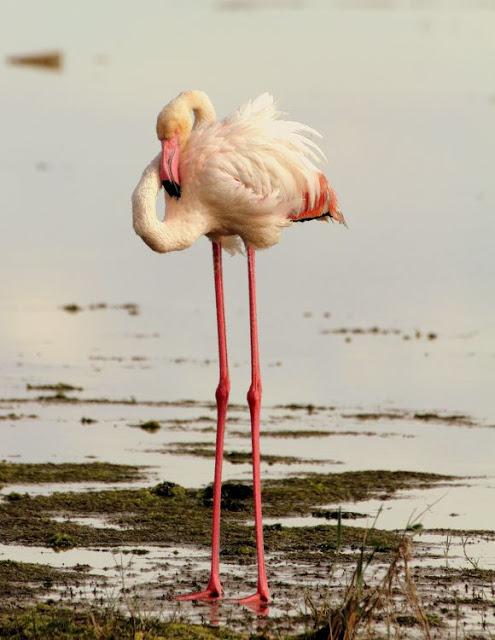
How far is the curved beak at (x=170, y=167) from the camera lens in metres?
9.45

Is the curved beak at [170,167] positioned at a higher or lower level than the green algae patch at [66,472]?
higher

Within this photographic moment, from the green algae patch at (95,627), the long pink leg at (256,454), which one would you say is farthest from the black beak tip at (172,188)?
the green algae patch at (95,627)

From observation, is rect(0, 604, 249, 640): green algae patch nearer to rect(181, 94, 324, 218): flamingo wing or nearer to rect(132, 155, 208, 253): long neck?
rect(132, 155, 208, 253): long neck

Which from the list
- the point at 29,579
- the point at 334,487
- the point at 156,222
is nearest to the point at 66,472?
the point at 334,487

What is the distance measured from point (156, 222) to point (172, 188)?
221mm

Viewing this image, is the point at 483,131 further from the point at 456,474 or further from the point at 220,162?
the point at 220,162

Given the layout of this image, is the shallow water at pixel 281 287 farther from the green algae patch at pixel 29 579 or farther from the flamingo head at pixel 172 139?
the flamingo head at pixel 172 139

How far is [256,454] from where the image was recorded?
9734 mm

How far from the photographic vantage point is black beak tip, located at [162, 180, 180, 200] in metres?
9.52

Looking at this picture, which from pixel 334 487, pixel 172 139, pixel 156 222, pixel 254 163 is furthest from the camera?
pixel 334 487

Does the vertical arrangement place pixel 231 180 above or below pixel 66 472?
above

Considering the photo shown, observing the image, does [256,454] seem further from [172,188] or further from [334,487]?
[334,487]

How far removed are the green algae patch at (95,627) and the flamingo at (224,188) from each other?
95 cm

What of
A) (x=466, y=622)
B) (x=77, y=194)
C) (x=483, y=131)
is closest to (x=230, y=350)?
(x=466, y=622)
